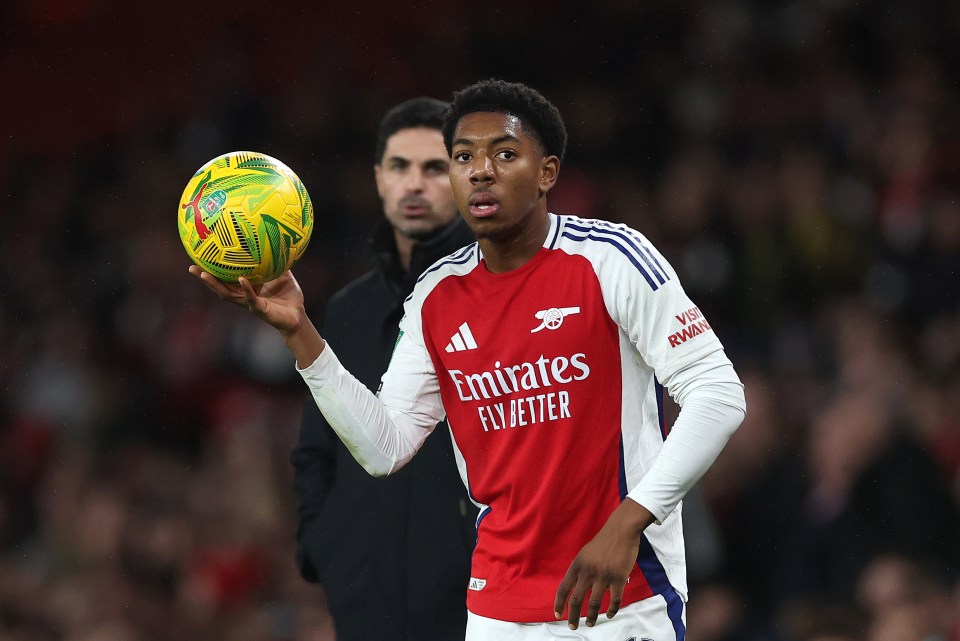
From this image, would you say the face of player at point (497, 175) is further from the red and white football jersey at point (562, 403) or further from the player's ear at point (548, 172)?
the red and white football jersey at point (562, 403)

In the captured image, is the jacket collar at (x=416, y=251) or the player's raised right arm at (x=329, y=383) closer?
the player's raised right arm at (x=329, y=383)

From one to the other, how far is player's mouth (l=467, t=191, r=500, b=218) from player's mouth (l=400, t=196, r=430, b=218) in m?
1.11

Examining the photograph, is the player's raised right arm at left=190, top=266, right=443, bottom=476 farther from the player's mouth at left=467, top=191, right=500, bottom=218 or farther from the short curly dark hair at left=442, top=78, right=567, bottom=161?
the short curly dark hair at left=442, top=78, right=567, bottom=161

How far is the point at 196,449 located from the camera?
959 cm

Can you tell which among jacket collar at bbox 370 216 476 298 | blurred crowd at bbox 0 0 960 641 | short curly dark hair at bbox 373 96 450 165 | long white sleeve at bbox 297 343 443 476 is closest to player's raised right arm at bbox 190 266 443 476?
long white sleeve at bbox 297 343 443 476

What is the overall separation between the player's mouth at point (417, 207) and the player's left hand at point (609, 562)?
1.71m

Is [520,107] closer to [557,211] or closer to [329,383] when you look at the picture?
[329,383]

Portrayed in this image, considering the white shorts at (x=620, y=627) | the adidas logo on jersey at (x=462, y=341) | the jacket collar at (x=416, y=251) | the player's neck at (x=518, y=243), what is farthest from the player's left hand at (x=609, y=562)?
the jacket collar at (x=416, y=251)

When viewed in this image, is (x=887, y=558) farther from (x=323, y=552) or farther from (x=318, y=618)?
(x=318, y=618)

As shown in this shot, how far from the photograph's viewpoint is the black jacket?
4293mm

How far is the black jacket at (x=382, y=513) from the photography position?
4293mm

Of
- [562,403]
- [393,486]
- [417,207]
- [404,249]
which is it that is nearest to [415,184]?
[417,207]

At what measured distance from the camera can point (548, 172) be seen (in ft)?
12.0

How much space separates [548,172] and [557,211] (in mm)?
5619
